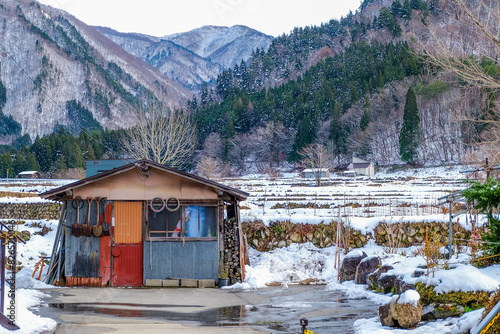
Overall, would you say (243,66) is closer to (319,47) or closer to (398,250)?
(319,47)

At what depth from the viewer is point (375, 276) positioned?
15562mm

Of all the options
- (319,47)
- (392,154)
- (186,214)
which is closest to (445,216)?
(186,214)

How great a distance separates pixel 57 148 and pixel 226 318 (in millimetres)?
102366

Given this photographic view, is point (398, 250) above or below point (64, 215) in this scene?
below

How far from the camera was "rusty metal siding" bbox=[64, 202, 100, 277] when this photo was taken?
18016 millimetres

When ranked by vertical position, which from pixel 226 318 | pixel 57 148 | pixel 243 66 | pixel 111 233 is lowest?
pixel 226 318

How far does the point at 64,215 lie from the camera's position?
60.6 feet

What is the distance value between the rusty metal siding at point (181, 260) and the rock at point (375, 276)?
4.97 metres

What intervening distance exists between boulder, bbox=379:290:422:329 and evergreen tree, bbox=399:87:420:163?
77237 millimetres

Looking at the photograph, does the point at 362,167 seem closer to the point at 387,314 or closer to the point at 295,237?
the point at 295,237

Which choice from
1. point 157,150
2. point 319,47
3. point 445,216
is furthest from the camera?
point 319,47

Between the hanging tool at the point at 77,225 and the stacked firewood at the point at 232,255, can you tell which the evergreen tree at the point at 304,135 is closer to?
the stacked firewood at the point at 232,255

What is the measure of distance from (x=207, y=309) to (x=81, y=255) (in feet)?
20.4

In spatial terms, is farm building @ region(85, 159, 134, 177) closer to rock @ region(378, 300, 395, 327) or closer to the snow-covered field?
the snow-covered field
